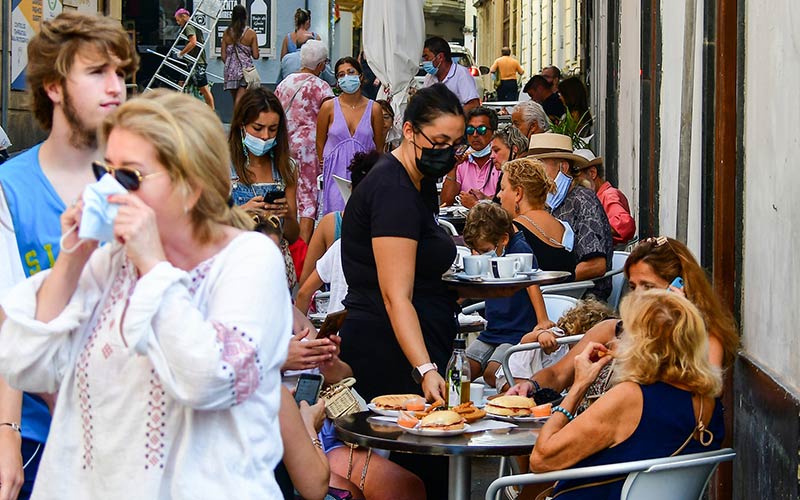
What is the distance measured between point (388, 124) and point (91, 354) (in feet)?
36.3

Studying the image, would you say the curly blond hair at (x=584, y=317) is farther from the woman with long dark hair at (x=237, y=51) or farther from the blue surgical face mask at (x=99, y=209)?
the woman with long dark hair at (x=237, y=51)

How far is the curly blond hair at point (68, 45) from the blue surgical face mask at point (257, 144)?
3610mm

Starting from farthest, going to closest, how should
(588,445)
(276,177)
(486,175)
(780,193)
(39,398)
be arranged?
(486,175), (276,177), (780,193), (588,445), (39,398)

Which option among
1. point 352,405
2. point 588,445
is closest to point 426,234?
point 352,405

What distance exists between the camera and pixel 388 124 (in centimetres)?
1342

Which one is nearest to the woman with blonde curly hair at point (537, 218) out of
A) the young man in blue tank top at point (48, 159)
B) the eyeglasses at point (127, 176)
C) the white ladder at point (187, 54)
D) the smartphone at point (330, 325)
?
the smartphone at point (330, 325)

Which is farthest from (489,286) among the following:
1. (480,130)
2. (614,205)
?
(480,130)

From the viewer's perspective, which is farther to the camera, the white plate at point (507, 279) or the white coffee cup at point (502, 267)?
the white coffee cup at point (502, 267)

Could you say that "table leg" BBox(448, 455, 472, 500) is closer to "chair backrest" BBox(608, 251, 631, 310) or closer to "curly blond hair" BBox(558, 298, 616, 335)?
A: "curly blond hair" BBox(558, 298, 616, 335)

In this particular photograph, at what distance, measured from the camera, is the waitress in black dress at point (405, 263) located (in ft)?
15.4

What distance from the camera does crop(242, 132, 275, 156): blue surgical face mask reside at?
6738mm

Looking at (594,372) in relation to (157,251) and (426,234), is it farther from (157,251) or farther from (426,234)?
(157,251)

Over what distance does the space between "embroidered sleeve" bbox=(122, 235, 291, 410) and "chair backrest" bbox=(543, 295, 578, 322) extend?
4886mm

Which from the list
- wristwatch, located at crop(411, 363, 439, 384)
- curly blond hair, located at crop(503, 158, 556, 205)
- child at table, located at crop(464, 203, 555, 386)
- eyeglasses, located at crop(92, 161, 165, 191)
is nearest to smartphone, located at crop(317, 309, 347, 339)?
wristwatch, located at crop(411, 363, 439, 384)
